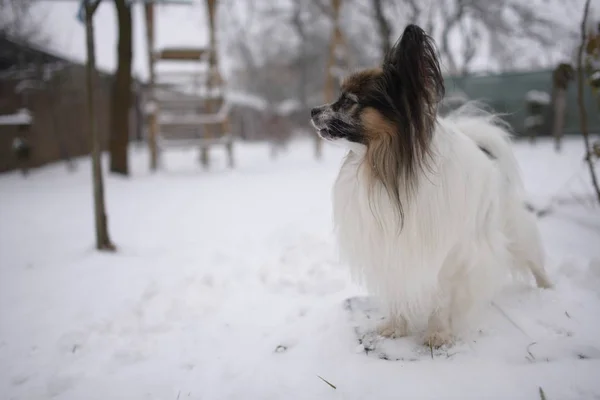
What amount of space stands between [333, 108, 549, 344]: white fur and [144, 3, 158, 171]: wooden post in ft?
23.7

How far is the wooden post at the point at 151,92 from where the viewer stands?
26.6 ft

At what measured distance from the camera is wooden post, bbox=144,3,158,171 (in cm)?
811

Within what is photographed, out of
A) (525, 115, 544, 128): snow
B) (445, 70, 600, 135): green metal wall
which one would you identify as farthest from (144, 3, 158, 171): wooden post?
(525, 115, 544, 128): snow

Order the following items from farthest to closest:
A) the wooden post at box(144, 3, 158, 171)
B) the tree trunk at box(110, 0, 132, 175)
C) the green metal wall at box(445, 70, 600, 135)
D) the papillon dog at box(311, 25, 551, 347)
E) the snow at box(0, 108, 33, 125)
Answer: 1. the green metal wall at box(445, 70, 600, 135)
2. the wooden post at box(144, 3, 158, 171)
3. the tree trunk at box(110, 0, 132, 175)
4. the snow at box(0, 108, 33, 125)
5. the papillon dog at box(311, 25, 551, 347)

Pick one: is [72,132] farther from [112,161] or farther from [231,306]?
[231,306]

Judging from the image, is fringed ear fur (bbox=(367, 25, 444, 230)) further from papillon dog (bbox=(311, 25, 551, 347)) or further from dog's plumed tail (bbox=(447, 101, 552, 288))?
dog's plumed tail (bbox=(447, 101, 552, 288))

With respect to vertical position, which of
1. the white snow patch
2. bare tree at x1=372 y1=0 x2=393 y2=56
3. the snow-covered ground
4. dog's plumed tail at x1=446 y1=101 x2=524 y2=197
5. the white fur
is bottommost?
the snow-covered ground

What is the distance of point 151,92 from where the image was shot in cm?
826

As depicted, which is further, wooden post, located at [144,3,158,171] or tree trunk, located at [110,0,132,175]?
wooden post, located at [144,3,158,171]

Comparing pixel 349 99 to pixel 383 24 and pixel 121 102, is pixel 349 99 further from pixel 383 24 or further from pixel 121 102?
pixel 383 24

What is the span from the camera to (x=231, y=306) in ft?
8.28

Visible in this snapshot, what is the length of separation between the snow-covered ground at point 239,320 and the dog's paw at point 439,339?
0.06m

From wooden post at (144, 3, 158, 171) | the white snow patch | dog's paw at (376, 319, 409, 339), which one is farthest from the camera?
the white snow patch

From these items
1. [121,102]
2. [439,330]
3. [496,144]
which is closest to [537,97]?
[496,144]
